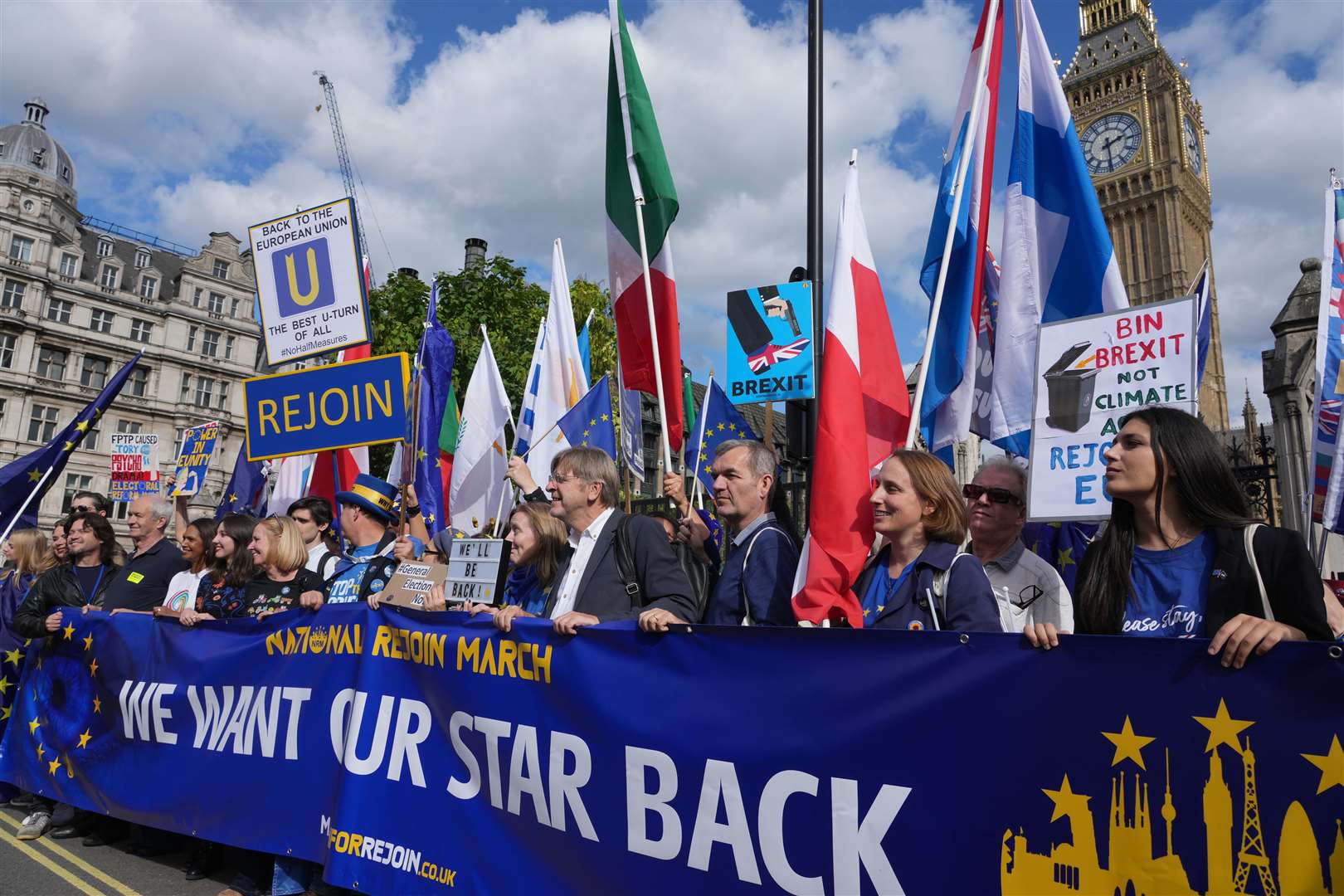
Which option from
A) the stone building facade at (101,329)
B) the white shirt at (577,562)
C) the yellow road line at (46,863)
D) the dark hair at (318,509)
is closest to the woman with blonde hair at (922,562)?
the white shirt at (577,562)

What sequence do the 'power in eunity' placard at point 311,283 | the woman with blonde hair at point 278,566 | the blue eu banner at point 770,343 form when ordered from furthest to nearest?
the 'power in eunity' placard at point 311,283
the blue eu banner at point 770,343
the woman with blonde hair at point 278,566

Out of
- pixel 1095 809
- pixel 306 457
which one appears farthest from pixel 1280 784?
pixel 306 457

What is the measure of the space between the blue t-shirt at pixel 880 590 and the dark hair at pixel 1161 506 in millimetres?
597

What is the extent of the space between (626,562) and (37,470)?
6058 mm

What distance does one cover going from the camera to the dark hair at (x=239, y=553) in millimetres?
5234

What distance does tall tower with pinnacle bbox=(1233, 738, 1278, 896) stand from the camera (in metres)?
2.04

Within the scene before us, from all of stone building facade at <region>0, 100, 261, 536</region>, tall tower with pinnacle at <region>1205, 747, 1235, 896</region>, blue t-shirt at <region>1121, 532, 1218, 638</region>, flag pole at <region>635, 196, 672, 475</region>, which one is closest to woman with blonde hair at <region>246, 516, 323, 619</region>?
flag pole at <region>635, 196, 672, 475</region>

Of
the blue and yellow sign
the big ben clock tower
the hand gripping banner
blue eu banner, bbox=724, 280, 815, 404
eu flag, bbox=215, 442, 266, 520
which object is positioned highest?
the big ben clock tower

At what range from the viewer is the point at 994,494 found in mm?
3910

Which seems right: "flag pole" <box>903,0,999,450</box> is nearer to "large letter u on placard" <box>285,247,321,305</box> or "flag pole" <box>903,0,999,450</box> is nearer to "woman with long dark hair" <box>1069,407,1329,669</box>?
"woman with long dark hair" <box>1069,407,1329,669</box>

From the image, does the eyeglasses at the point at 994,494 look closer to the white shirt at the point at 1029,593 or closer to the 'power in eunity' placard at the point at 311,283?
the white shirt at the point at 1029,593

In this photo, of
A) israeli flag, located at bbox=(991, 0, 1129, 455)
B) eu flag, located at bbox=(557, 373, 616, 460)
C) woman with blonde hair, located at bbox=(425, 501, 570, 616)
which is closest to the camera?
woman with blonde hair, located at bbox=(425, 501, 570, 616)

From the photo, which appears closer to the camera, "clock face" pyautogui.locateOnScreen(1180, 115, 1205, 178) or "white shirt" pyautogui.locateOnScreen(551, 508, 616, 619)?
"white shirt" pyautogui.locateOnScreen(551, 508, 616, 619)

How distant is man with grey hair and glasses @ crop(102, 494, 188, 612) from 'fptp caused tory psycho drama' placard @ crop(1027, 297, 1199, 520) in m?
5.33
